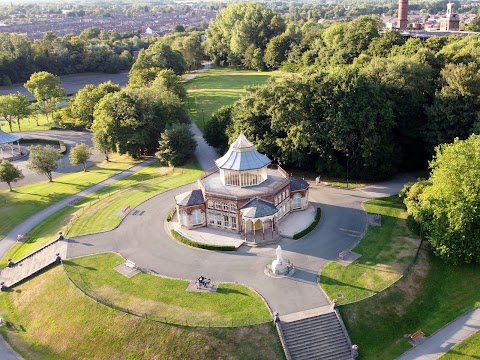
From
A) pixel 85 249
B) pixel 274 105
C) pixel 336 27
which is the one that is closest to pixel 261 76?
pixel 336 27

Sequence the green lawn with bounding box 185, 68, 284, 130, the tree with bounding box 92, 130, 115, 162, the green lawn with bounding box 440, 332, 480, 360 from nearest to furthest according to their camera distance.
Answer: the green lawn with bounding box 440, 332, 480, 360 → the tree with bounding box 92, 130, 115, 162 → the green lawn with bounding box 185, 68, 284, 130

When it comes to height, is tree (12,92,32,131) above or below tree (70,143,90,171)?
above

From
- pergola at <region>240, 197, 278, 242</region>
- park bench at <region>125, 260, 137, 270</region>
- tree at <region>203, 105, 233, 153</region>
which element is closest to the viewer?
park bench at <region>125, 260, 137, 270</region>

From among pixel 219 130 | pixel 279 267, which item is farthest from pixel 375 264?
pixel 219 130

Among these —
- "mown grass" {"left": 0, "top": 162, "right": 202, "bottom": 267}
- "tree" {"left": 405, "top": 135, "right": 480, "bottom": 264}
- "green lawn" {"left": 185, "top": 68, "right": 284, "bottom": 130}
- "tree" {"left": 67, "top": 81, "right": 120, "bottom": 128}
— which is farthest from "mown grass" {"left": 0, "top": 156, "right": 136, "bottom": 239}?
"tree" {"left": 405, "top": 135, "right": 480, "bottom": 264}

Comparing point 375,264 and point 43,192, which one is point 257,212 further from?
point 43,192

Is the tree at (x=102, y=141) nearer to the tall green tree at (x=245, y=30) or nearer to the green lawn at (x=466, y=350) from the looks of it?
the green lawn at (x=466, y=350)

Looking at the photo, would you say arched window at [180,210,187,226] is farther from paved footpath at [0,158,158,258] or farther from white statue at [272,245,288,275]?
paved footpath at [0,158,158,258]
